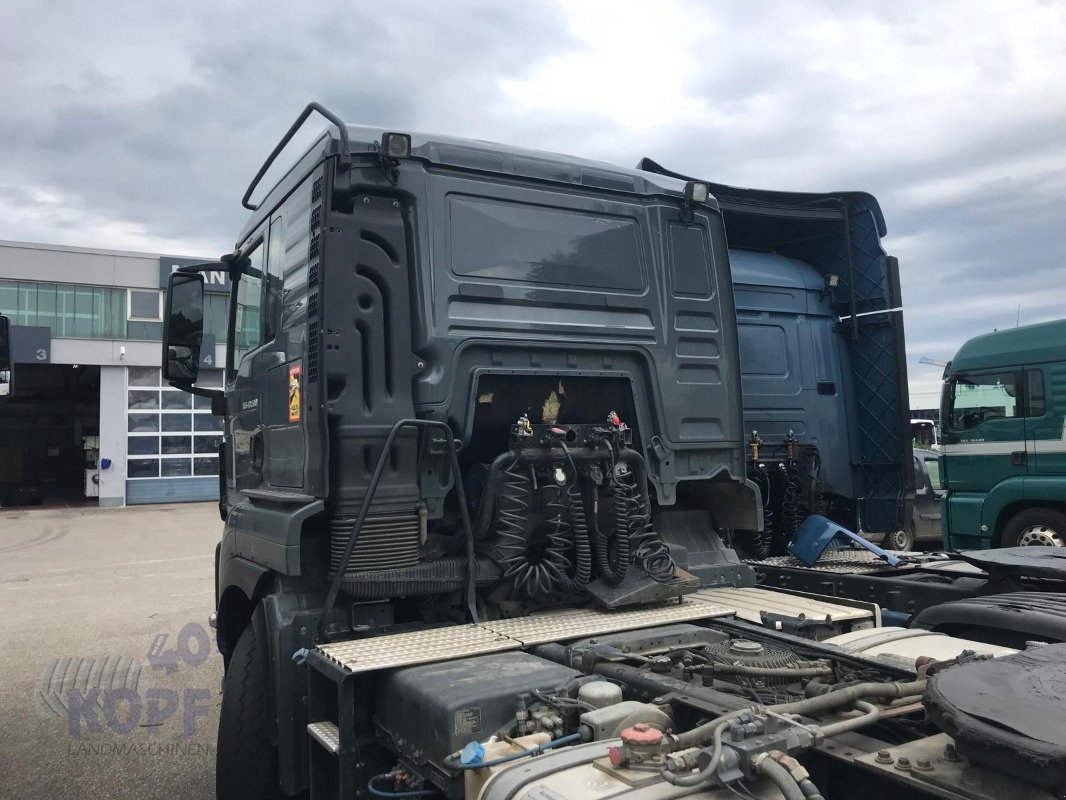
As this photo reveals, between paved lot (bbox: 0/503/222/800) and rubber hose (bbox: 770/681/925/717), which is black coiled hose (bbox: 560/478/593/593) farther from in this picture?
paved lot (bbox: 0/503/222/800)

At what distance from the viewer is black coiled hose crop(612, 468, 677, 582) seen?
11.9ft

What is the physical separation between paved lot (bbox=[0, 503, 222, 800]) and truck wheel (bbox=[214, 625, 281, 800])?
96 cm

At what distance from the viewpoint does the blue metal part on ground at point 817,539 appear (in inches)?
209

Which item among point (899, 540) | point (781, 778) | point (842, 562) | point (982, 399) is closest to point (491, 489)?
point (781, 778)

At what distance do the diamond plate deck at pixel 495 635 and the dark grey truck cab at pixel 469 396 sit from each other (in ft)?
0.42

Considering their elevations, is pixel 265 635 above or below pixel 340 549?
below

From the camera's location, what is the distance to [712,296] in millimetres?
4262

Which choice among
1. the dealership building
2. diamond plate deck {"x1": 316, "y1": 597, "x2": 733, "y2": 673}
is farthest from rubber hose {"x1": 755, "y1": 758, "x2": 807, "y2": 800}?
the dealership building

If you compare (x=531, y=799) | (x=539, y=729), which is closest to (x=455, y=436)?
(x=539, y=729)

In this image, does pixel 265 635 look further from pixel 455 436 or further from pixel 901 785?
pixel 901 785

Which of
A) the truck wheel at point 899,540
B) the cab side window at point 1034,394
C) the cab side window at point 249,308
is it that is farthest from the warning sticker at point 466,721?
the cab side window at point 1034,394

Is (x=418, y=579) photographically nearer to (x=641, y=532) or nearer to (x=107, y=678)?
(x=641, y=532)

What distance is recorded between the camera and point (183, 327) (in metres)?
4.94

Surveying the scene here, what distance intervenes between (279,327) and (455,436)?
1067 mm
